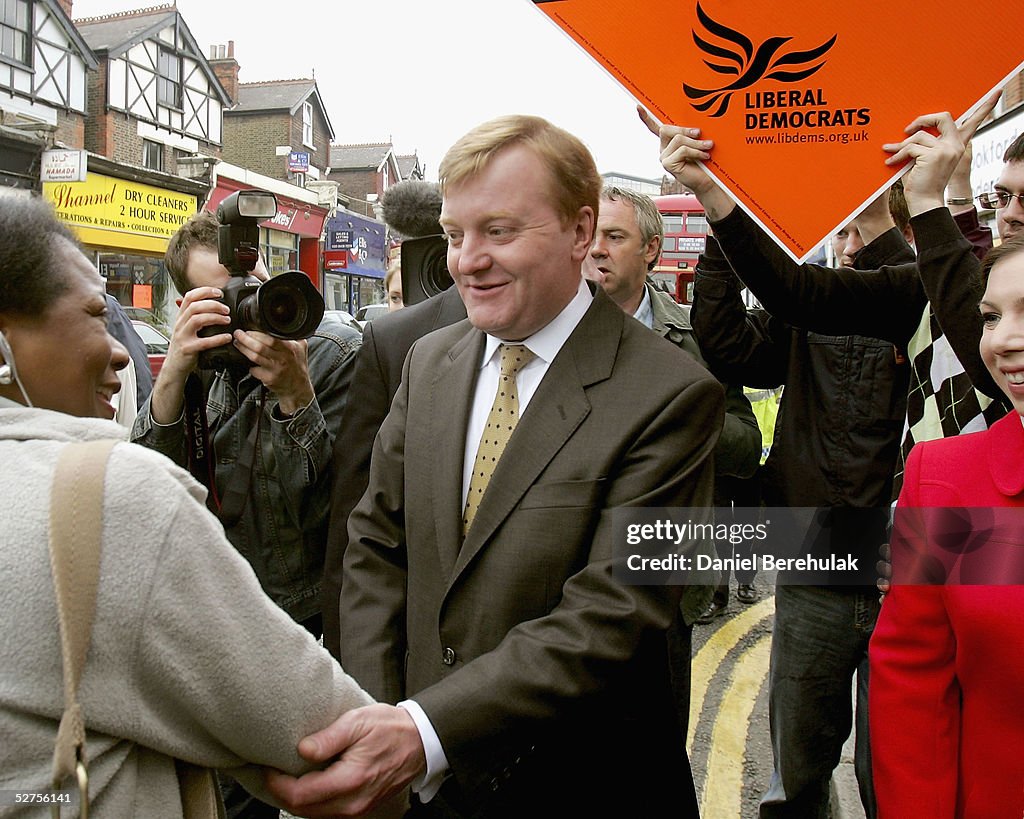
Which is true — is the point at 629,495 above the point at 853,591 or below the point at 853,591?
above

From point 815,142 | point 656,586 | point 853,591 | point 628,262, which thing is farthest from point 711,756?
point 815,142

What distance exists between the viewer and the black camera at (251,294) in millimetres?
2178

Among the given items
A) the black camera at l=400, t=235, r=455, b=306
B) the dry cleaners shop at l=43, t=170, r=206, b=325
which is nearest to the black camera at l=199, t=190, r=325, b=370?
the black camera at l=400, t=235, r=455, b=306

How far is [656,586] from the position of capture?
1.68 meters

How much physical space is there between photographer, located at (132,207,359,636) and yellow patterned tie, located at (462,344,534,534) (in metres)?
0.67

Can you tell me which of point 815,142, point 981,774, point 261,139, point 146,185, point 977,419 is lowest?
point 981,774

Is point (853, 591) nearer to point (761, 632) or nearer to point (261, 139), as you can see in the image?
point (761, 632)

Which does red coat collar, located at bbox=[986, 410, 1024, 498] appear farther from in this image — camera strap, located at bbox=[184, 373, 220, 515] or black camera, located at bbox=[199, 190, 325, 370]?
camera strap, located at bbox=[184, 373, 220, 515]

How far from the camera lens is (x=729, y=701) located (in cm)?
426

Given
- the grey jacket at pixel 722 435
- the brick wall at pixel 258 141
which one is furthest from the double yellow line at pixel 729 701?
the brick wall at pixel 258 141

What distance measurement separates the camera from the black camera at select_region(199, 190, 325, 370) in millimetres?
2178

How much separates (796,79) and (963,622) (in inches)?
45.1

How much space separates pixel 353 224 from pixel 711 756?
3026 centimetres

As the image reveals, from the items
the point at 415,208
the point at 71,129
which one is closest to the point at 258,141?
the point at 71,129
